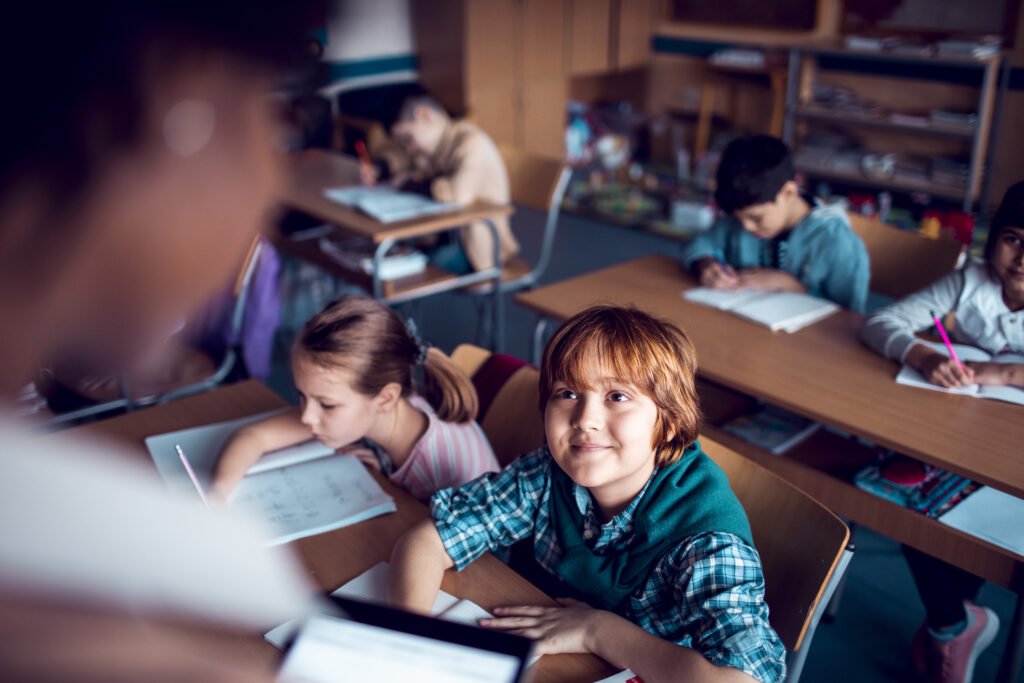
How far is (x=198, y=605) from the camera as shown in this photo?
1.08 ft

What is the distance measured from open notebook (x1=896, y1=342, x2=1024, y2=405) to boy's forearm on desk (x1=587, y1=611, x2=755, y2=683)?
1.03 m

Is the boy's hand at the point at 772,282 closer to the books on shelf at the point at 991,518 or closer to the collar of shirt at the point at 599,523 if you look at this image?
the books on shelf at the point at 991,518

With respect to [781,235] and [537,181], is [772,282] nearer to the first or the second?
[781,235]

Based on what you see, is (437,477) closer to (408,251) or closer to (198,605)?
(198,605)

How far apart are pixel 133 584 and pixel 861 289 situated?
7.42ft

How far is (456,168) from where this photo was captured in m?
3.09

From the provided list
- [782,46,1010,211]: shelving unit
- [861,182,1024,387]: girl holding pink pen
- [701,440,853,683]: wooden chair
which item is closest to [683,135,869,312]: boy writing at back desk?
[861,182,1024,387]: girl holding pink pen

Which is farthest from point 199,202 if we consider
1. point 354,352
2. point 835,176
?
point 835,176

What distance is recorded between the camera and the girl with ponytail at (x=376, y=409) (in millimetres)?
1456

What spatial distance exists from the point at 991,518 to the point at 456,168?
2.15 m

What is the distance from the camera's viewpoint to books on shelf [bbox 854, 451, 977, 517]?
1638mm

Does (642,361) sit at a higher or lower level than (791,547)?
higher

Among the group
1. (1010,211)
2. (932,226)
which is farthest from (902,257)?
(932,226)

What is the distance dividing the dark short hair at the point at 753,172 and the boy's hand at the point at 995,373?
74 centimetres
